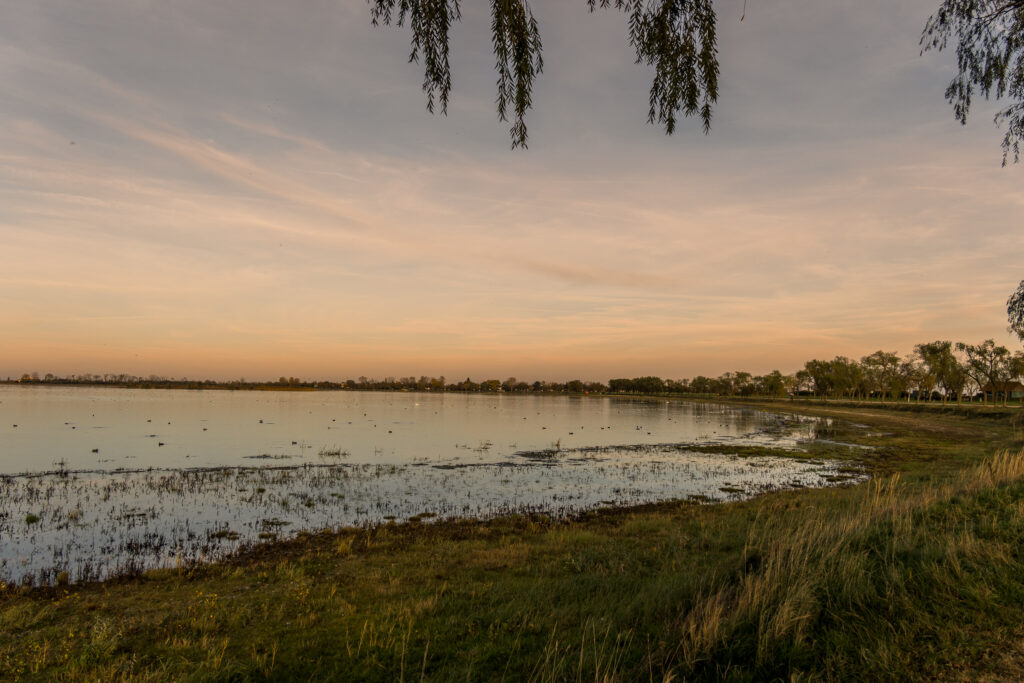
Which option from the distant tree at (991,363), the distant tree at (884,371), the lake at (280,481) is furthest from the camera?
the distant tree at (884,371)

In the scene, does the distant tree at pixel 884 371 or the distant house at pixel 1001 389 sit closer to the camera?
the distant house at pixel 1001 389

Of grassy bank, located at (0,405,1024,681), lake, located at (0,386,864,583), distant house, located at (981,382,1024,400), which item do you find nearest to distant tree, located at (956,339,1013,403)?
distant house, located at (981,382,1024,400)

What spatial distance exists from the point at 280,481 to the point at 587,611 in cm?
2125

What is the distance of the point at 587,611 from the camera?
24.5 ft

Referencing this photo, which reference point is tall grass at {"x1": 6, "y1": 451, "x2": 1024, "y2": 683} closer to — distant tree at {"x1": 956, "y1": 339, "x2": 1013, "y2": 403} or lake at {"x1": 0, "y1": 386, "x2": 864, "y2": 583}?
lake at {"x1": 0, "y1": 386, "x2": 864, "y2": 583}

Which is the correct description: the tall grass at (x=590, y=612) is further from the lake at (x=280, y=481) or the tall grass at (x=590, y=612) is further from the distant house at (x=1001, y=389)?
the distant house at (x=1001, y=389)

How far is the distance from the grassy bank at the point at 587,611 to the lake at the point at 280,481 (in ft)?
14.8

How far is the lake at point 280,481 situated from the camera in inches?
587

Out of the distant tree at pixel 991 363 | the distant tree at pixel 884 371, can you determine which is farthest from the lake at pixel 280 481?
the distant tree at pixel 884 371

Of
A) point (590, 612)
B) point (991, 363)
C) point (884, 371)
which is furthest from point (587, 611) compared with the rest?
point (884, 371)

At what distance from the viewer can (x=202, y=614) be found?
27.9ft

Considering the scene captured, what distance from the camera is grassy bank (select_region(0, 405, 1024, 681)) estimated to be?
16.9ft

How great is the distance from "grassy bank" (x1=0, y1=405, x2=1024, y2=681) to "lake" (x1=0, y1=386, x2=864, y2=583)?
14.8 feet

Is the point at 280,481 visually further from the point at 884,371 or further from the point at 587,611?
the point at 884,371
